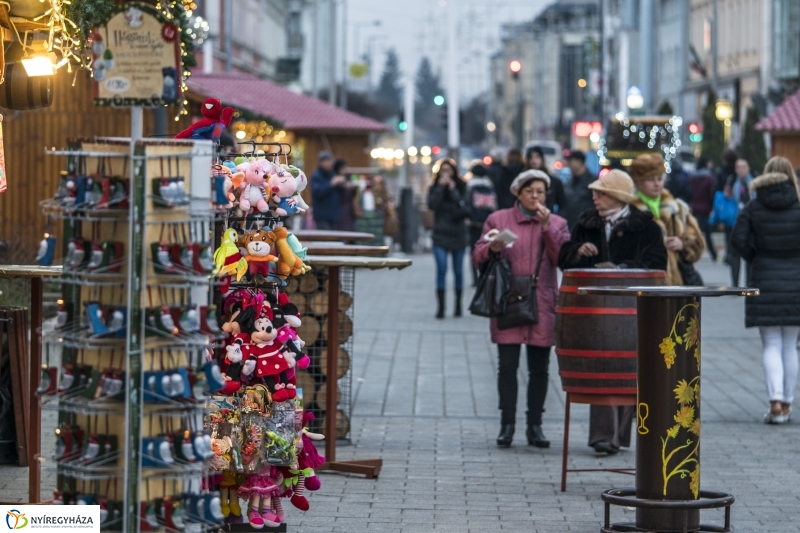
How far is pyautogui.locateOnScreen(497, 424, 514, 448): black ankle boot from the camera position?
31.8ft

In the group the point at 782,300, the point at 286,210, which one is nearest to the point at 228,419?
the point at 286,210

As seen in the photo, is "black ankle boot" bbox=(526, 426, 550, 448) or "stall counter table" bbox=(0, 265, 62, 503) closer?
"stall counter table" bbox=(0, 265, 62, 503)

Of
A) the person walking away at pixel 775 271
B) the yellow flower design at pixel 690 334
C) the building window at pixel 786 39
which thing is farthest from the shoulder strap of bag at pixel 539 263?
the building window at pixel 786 39

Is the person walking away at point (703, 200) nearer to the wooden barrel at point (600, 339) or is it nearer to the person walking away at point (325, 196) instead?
the person walking away at point (325, 196)

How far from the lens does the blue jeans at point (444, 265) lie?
18219mm

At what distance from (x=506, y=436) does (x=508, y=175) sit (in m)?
9.53

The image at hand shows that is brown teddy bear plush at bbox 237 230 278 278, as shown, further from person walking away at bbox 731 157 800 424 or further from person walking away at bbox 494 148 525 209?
person walking away at bbox 494 148 525 209

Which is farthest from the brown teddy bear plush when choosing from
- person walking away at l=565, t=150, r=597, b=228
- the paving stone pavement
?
person walking away at l=565, t=150, r=597, b=228

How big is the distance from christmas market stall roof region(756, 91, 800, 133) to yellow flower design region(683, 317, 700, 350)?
2461 cm

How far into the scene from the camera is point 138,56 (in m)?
5.00

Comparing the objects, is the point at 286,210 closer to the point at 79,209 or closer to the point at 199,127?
the point at 199,127

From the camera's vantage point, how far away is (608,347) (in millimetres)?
8227

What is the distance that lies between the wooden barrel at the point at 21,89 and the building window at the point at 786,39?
1795 inches

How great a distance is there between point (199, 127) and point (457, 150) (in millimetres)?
32924
